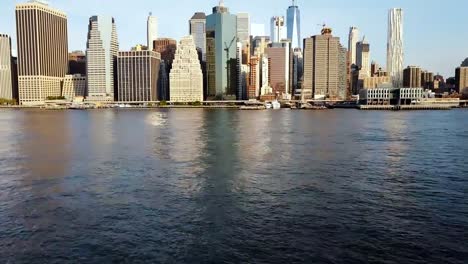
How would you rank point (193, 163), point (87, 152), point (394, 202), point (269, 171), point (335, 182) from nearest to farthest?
point (394, 202) → point (335, 182) → point (269, 171) → point (193, 163) → point (87, 152)

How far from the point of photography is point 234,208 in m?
30.4

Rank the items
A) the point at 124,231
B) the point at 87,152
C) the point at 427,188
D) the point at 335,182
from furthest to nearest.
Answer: the point at 87,152
the point at 335,182
the point at 427,188
the point at 124,231

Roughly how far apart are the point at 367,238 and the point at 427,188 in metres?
14.4

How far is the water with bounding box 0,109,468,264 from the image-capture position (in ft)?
75.2

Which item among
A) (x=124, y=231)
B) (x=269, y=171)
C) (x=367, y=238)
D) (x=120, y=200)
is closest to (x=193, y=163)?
(x=269, y=171)

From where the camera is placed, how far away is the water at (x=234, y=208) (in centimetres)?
2292

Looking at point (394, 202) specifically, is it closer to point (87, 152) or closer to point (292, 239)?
point (292, 239)

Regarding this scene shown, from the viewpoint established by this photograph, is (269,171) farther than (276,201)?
Yes

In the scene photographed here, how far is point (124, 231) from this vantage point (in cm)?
2592

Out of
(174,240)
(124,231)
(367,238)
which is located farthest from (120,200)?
(367,238)

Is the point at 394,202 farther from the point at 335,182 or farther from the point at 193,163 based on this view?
the point at 193,163

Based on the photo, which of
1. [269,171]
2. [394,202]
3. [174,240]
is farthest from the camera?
[269,171]

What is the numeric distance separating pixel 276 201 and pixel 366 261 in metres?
11.1

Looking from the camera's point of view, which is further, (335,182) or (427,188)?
(335,182)
